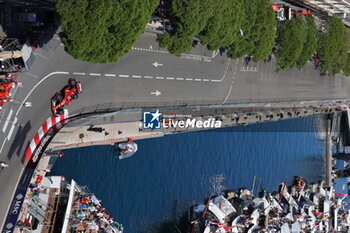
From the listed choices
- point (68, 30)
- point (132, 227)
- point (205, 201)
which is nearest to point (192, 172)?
point (205, 201)

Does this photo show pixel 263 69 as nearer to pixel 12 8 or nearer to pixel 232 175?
pixel 232 175

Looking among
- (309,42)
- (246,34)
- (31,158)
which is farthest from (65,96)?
(309,42)

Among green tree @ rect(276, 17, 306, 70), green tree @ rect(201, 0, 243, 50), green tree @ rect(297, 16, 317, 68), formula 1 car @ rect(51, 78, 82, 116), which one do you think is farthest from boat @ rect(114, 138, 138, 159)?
green tree @ rect(297, 16, 317, 68)

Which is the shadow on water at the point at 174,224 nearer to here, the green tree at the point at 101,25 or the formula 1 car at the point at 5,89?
the green tree at the point at 101,25

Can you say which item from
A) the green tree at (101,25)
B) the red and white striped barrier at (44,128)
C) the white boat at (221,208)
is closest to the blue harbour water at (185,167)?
the white boat at (221,208)

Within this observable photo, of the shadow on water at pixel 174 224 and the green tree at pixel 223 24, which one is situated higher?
the green tree at pixel 223 24

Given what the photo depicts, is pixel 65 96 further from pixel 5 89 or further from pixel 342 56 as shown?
pixel 342 56

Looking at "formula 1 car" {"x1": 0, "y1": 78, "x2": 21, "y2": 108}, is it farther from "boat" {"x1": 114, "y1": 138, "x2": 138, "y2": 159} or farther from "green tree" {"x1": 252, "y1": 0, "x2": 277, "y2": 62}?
"green tree" {"x1": 252, "y1": 0, "x2": 277, "y2": 62}
